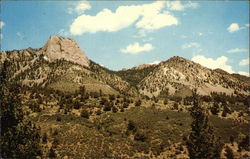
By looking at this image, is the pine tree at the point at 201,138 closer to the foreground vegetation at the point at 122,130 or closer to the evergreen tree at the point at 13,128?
the foreground vegetation at the point at 122,130

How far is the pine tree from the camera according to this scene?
94.1 feet

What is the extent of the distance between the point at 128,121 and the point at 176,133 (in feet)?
40.6

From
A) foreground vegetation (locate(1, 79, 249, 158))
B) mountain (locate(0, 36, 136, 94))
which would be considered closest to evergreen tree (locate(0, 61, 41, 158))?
foreground vegetation (locate(1, 79, 249, 158))

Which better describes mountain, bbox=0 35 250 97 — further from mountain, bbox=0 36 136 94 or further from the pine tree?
the pine tree

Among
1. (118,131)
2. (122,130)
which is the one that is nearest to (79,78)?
(122,130)

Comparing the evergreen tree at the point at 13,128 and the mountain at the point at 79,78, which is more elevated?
the mountain at the point at 79,78

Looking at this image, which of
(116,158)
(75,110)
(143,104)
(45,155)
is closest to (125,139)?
(116,158)

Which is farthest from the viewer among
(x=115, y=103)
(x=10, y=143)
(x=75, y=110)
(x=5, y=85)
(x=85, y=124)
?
(x=115, y=103)

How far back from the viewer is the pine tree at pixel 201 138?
94.1ft

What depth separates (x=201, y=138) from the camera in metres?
29.0

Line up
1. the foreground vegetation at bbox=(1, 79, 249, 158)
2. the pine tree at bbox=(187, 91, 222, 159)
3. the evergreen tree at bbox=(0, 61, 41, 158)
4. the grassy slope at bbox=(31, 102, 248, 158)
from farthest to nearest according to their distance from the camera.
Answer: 1. the grassy slope at bbox=(31, 102, 248, 158)
2. the foreground vegetation at bbox=(1, 79, 249, 158)
3. the pine tree at bbox=(187, 91, 222, 159)
4. the evergreen tree at bbox=(0, 61, 41, 158)

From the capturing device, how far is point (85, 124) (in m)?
54.4

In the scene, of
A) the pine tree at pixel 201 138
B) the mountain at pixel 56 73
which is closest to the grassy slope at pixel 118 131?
the pine tree at pixel 201 138

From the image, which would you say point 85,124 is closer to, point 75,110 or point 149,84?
point 75,110
